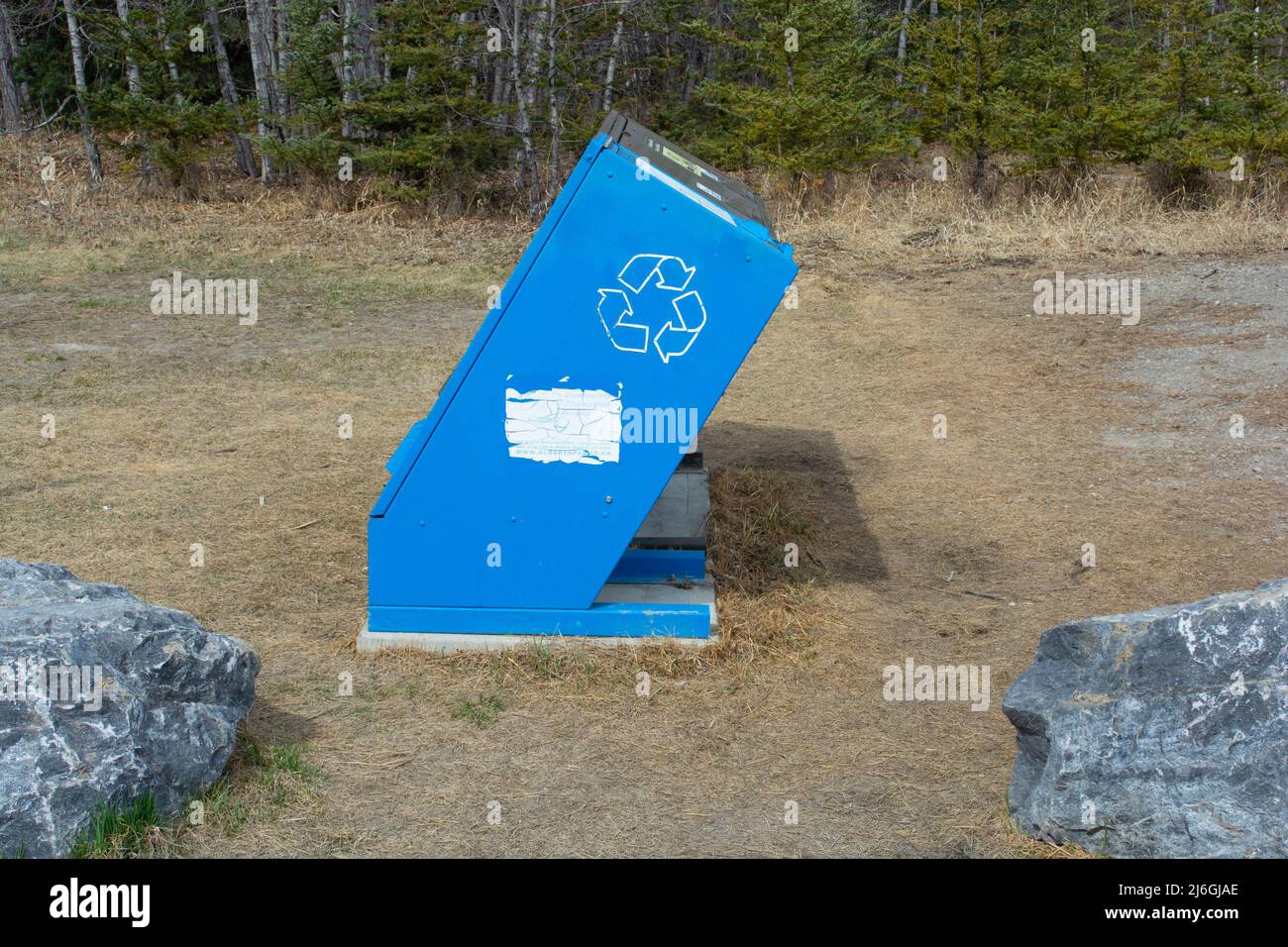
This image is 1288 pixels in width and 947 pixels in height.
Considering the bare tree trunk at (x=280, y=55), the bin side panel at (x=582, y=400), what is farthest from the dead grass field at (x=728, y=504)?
the bare tree trunk at (x=280, y=55)

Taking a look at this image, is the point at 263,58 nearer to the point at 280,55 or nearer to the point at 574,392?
the point at 280,55

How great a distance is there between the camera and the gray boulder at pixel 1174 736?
3.23 metres

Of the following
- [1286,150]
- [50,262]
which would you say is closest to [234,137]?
[50,262]

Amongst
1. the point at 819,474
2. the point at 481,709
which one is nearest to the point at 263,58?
the point at 819,474

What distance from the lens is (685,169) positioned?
5.07 m

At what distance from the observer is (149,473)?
7.12 meters

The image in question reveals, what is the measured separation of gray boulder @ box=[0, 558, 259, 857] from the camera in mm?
3230

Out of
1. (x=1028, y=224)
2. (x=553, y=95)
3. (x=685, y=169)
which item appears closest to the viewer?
(x=685, y=169)

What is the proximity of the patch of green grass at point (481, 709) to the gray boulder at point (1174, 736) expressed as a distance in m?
1.89

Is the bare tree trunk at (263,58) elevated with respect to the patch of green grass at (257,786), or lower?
elevated

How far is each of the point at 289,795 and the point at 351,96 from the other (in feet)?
42.4

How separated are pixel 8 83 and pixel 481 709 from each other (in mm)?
21293

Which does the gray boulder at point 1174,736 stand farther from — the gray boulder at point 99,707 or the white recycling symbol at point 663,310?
the gray boulder at point 99,707

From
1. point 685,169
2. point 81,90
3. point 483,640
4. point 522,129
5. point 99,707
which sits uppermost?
point 81,90
